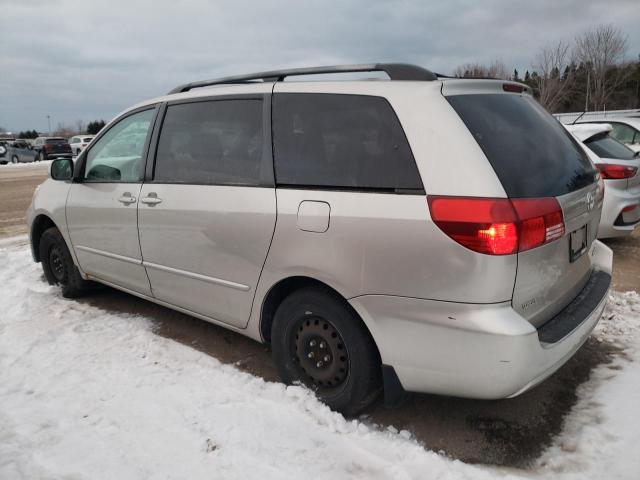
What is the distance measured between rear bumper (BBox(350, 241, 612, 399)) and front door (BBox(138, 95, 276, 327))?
2.88 feet

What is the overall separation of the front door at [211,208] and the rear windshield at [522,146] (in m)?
1.16

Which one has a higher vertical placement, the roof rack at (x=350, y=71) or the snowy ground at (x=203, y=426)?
the roof rack at (x=350, y=71)

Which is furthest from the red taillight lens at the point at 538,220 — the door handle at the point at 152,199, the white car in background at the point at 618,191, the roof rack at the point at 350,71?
the white car in background at the point at 618,191

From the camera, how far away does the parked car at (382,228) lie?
2.31 m

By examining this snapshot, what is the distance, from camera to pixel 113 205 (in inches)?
159

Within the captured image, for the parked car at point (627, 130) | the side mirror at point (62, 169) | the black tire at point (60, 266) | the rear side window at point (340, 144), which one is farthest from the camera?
the parked car at point (627, 130)

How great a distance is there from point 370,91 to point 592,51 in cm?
4605

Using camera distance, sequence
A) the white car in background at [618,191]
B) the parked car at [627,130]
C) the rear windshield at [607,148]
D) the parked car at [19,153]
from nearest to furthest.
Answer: the white car in background at [618,191] → the rear windshield at [607,148] → the parked car at [627,130] → the parked car at [19,153]

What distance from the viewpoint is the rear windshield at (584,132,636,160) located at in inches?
239

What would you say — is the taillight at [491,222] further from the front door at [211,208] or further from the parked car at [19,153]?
the parked car at [19,153]

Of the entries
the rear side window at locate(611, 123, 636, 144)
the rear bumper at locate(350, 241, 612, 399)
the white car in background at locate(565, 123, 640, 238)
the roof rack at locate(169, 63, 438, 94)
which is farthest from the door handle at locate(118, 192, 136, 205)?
the rear side window at locate(611, 123, 636, 144)

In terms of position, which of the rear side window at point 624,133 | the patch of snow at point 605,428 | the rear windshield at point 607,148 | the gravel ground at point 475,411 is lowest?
the gravel ground at point 475,411

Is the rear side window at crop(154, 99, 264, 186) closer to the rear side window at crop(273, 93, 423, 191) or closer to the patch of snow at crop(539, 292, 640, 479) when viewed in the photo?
the rear side window at crop(273, 93, 423, 191)

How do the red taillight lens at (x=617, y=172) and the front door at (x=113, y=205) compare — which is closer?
the front door at (x=113, y=205)
